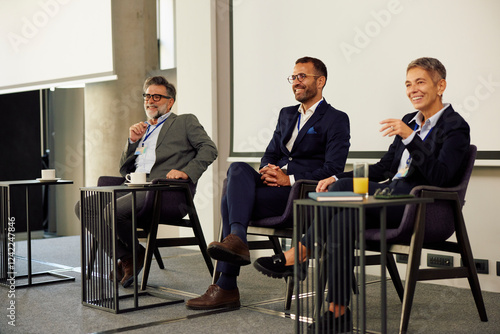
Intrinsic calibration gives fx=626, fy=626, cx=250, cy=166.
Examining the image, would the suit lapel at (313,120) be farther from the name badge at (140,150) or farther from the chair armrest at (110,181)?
the chair armrest at (110,181)

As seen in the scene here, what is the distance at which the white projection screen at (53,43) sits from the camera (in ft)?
19.3

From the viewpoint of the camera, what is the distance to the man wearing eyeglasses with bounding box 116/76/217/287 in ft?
11.5

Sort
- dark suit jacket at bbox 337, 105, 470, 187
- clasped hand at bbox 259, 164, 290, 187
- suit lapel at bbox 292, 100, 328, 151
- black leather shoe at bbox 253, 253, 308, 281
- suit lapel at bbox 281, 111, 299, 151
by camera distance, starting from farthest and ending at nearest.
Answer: suit lapel at bbox 281, 111, 299, 151 → suit lapel at bbox 292, 100, 328, 151 → clasped hand at bbox 259, 164, 290, 187 → dark suit jacket at bbox 337, 105, 470, 187 → black leather shoe at bbox 253, 253, 308, 281

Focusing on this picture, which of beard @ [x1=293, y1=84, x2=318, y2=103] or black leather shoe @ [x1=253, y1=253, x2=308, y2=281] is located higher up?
beard @ [x1=293, y1=84, x2=318, y2=103]

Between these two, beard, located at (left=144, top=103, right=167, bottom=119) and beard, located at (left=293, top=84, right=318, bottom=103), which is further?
beard, located at (left=144, top=103, right=167, bottom=119)

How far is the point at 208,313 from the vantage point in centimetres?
288

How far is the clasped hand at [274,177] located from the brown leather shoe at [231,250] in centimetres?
49

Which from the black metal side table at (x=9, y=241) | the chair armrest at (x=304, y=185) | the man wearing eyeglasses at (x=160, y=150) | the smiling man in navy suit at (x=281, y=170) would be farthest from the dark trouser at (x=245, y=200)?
the black metal side table at (x=9, y=241)

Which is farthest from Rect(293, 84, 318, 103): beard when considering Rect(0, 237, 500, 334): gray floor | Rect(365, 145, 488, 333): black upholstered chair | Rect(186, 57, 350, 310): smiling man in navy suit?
Rect(0, 237, 500, 334): gray floor

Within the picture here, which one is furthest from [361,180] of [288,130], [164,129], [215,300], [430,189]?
[164,129]

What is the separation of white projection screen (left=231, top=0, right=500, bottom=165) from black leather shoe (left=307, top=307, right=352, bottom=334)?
56.3 inches

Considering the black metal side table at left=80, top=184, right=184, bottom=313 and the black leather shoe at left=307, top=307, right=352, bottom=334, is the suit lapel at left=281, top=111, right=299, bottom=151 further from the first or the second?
the black leather shoe at left=307, top=307, right=352, bottom=334

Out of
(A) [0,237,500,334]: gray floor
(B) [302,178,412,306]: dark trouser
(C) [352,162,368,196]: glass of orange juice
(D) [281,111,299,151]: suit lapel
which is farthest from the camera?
(D) [281,111,299,151]: suit lapel

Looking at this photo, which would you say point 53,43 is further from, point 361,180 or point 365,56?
point 361,180
